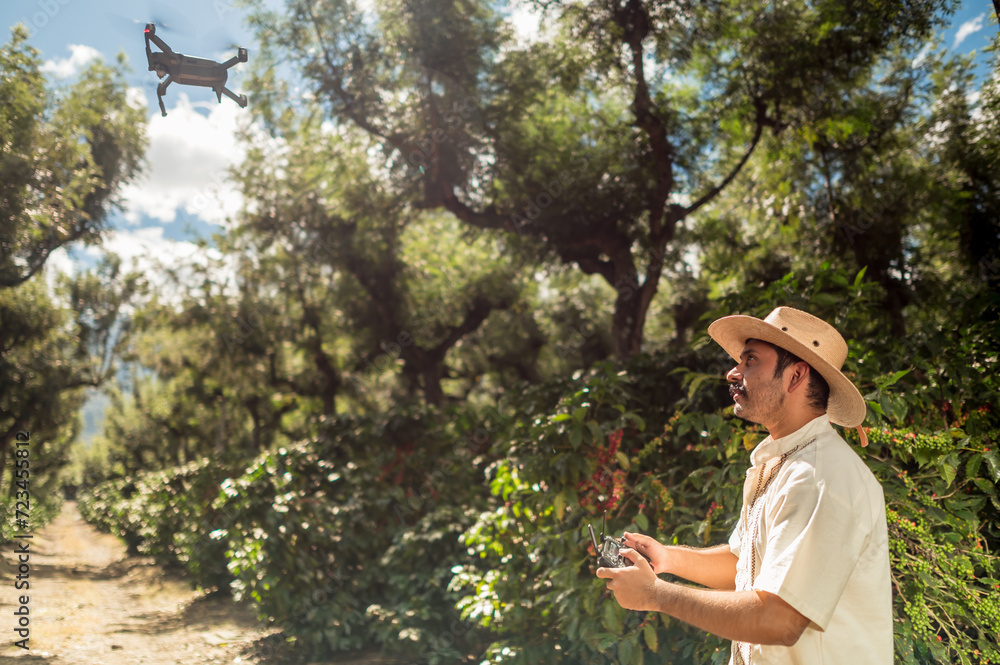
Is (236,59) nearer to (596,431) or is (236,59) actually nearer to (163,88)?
(163,88)

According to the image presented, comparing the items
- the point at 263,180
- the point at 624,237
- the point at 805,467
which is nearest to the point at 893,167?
the point at 624,237

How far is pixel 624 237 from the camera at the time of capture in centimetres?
899

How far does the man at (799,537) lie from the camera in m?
1.45

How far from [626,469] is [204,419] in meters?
25.9

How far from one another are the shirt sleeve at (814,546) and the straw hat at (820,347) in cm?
40

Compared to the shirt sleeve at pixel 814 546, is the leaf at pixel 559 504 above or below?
below

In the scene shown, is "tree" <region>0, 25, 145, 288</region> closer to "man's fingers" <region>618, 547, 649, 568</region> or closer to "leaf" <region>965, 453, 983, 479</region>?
"man's fingers" <region>618, 547, 649, 568</region>

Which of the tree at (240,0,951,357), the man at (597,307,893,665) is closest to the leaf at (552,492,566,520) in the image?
the man at (597,307,893,665)

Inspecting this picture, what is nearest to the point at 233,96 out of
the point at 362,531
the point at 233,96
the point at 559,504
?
the point at 233,96

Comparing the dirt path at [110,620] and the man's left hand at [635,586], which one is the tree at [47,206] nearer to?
the dirt path at [110,620]

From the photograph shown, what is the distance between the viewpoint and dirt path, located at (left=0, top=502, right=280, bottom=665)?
462 cm

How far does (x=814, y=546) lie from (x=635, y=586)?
1.56ft

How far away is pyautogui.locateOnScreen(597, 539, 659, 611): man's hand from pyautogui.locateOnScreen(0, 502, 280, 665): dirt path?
4.68 m

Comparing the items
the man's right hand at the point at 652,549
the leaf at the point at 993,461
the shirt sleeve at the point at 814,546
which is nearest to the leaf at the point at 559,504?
the man's right hand at the point at 652,549
